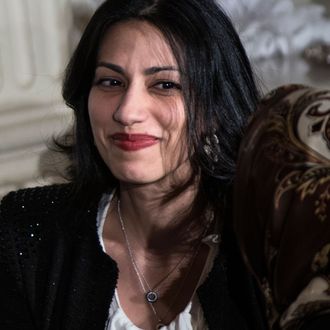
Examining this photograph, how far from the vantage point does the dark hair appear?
0.99 m

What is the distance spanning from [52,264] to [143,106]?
1.01ft

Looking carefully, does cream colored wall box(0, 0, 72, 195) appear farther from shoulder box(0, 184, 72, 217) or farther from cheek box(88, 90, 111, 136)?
cheek box(88, 90, 111, 136)

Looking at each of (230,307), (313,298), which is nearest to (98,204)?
(230,307)

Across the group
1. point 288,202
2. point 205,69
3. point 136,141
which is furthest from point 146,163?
point 288,202

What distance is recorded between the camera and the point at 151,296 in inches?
41.9

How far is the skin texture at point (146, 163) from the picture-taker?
970 millimetres

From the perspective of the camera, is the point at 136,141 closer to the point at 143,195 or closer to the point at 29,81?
the point at 143,195

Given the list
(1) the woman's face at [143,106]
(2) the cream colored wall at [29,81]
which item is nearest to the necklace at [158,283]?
(1) the woman's face at [143,106]

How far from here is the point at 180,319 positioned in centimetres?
99

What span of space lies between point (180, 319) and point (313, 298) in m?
0.41

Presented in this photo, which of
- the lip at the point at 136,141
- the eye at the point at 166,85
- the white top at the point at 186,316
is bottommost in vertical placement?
the white top at the point at 186,316

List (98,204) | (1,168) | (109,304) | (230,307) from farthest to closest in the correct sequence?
(1,168)
(98,204)
(109,304)
(230,307)

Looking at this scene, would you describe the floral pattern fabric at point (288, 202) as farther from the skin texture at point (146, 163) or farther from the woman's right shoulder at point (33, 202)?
the woman's right shoulder at point (33, 202)

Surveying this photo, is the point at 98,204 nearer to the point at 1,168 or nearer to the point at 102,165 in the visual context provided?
the point at 102,165
